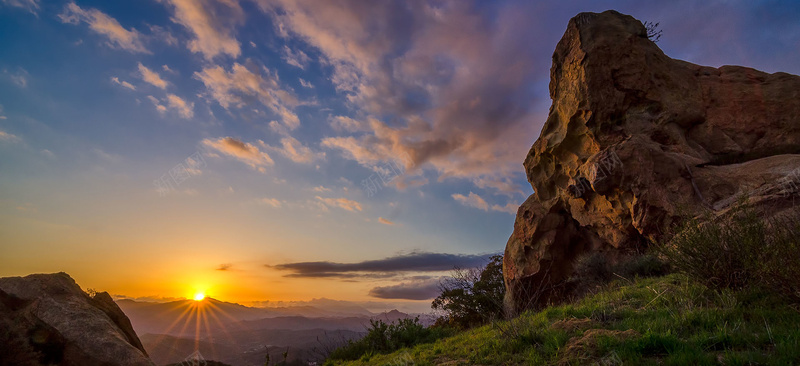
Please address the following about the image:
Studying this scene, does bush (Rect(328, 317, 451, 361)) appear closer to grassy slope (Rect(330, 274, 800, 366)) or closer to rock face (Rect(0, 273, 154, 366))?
grassy slope (Rect(330, 274, 800, 366))

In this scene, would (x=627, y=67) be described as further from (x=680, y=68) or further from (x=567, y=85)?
(x=680, y=68)

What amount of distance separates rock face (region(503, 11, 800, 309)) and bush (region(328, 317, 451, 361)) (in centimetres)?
486

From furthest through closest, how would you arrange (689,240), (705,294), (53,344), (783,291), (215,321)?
(215,321), (53,344), (689,240), (705,294), (783,291)

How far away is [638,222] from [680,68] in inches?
438

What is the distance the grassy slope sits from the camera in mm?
3949

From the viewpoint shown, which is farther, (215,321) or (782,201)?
(215,321)

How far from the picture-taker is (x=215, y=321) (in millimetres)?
115625

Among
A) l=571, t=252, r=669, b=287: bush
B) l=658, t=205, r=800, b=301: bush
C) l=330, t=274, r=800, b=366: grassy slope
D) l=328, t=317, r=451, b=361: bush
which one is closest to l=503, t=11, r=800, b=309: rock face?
l=571, t=252, r=669, b=287: bush

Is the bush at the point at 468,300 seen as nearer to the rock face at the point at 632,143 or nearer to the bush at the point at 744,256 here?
the rock face at the point at 632,143

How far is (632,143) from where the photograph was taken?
15.7 meters

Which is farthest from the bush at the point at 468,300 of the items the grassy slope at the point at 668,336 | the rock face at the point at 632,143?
the grassy slope at the point at 668,336

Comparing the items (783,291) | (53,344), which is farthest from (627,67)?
(53,344)

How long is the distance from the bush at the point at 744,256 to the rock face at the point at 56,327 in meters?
12.1

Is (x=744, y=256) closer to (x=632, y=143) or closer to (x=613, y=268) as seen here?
(x=613, y=268)
